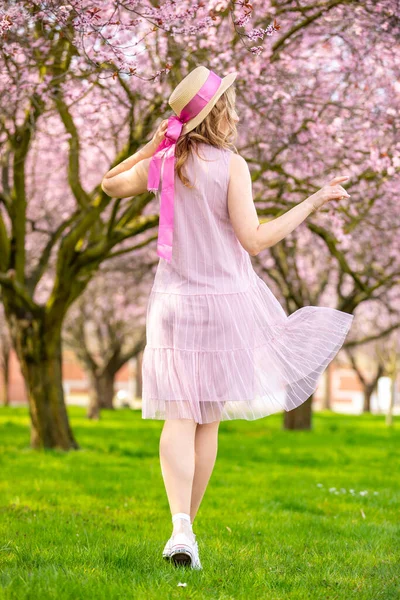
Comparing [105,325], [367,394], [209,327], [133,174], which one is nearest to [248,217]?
[209,327]

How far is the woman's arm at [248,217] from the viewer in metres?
3.84

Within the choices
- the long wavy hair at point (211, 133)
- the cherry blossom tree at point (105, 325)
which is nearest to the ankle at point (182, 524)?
the long wavy hair at point (211, 133)

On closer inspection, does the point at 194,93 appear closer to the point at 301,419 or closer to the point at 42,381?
the point at 42,381

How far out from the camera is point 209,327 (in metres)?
3.89

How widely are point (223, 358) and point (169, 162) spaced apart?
933mm

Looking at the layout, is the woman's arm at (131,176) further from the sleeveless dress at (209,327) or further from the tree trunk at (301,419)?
the tree trunk at (301,419)

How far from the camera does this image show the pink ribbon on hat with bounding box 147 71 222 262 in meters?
3.79

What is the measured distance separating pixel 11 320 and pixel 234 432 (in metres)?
7.12

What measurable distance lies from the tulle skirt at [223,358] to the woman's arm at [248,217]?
0.93 ft

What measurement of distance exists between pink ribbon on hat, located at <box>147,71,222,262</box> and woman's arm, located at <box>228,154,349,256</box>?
0.27 meters

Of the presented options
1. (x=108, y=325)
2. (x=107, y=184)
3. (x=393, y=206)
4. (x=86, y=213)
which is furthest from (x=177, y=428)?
(x=108, y=325)

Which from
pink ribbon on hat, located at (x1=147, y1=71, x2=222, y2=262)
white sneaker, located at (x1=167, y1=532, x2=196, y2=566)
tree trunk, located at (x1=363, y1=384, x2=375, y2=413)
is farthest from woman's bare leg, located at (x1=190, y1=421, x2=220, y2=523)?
tree trunk, located at (x1=363, y1=384, x2=375, y2=413)

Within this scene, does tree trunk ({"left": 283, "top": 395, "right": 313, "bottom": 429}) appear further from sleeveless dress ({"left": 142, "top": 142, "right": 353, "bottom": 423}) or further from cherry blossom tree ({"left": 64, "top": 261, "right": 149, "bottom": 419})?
sleeveless dress ({"left": 142, "top": 142, "right": 353, "bottom": 423})

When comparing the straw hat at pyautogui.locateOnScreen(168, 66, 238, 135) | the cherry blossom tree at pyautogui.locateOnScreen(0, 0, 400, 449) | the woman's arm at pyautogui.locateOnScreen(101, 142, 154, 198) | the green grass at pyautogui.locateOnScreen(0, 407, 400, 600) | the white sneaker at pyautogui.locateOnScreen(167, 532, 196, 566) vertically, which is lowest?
the green grass at pyautogui.locateOnScreen(0, 407, 400, 600)
